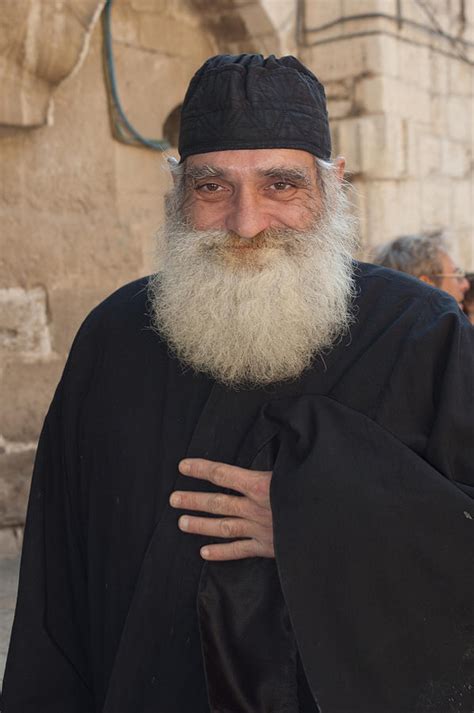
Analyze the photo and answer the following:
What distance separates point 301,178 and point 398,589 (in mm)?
948

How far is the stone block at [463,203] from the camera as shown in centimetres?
609

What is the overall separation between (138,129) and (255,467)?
344 cm

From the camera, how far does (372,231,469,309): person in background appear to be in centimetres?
412

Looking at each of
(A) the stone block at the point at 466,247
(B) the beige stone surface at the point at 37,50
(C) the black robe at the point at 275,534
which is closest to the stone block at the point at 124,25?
(B) the beige stone surface at the point at 37,50

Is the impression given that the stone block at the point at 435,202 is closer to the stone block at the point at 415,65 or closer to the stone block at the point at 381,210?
the stone block at the point at 381,210

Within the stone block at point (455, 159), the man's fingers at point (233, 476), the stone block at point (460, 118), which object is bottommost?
the man's fingers at point (233, 476)

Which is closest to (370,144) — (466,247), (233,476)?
(466,247)

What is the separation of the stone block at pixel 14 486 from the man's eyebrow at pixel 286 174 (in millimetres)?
2724

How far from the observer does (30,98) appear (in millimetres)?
4223

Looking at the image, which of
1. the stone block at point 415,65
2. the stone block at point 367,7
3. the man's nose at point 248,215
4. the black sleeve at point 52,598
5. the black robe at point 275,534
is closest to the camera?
the black robe at point 275,534

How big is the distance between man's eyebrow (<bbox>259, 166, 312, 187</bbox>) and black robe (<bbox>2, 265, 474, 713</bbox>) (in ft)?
0.95

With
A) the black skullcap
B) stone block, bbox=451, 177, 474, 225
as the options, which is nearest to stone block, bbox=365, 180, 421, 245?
stone block, bbox=451, 177, 474, 225

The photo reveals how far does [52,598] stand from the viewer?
2.24 m

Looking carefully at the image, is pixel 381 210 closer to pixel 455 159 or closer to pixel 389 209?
pixel 389 209
